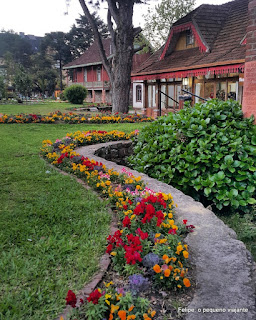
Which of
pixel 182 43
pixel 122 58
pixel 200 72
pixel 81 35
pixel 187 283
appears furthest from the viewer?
pixel 81 35

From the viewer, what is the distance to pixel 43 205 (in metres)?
3.56

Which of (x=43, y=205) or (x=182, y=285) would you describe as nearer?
(x=182, y=285)

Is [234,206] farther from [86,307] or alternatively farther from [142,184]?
[86,307]

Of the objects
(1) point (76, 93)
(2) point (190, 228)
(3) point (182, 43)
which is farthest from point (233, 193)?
(1) point (76, 93)

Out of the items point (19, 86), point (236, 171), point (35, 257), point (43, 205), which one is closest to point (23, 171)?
point (43, 205)

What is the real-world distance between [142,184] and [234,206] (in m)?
1.15

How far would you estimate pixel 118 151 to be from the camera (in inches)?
275

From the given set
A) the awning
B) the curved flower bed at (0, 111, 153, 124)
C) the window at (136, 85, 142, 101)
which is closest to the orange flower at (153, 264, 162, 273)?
the curved flower bed at (0, 111, 153, 124)

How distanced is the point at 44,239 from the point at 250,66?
335 cm

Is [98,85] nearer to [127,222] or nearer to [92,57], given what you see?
[92,57]

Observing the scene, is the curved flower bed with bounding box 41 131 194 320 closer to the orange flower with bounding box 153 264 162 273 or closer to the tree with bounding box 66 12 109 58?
the orange flower with bounding box 153 264 162 273

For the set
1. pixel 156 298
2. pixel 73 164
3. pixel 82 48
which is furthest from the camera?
pixel 82 48

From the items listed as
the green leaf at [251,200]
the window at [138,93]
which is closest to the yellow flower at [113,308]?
the green leaf at [251,200]

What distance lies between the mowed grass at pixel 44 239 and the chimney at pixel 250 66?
2391mm
